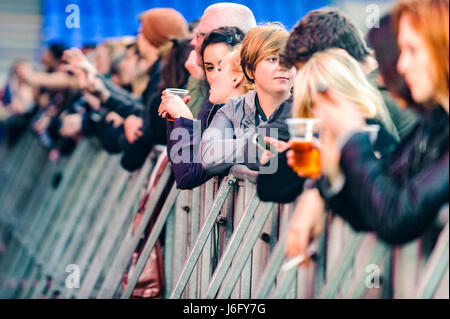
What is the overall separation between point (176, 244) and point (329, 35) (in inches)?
75.2

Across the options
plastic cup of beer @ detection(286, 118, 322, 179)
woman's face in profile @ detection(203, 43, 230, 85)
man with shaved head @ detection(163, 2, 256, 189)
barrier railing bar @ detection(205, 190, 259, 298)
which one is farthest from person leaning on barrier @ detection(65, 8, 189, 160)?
plastic cup of beer @ detection(286, 118, 322, 179)

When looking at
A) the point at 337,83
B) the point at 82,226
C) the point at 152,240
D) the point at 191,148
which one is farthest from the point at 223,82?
the point at 82,226

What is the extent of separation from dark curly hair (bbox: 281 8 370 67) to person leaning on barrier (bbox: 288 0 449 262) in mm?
318

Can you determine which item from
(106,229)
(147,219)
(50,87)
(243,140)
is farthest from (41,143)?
(243,140)

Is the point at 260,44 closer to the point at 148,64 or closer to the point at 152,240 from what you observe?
the point at 152,240

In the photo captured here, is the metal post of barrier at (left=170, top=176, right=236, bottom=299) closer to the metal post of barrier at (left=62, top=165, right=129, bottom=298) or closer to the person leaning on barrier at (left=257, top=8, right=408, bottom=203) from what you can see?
the person leaning on barrier at (left=257, top=8, right=408, bottom=203)

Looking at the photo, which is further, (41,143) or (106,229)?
(41,143)

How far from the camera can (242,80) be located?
4.11 meters

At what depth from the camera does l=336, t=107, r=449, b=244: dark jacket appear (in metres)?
2.80

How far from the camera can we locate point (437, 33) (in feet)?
9.24

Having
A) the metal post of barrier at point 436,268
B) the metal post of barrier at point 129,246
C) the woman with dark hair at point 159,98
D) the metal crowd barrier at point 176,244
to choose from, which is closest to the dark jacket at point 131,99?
the woman with dark hair at point 159,98

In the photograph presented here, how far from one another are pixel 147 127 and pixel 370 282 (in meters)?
Answer: 2.66

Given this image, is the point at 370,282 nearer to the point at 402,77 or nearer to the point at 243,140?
the point at 402,77

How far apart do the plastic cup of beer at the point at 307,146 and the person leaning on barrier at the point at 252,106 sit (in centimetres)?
29
